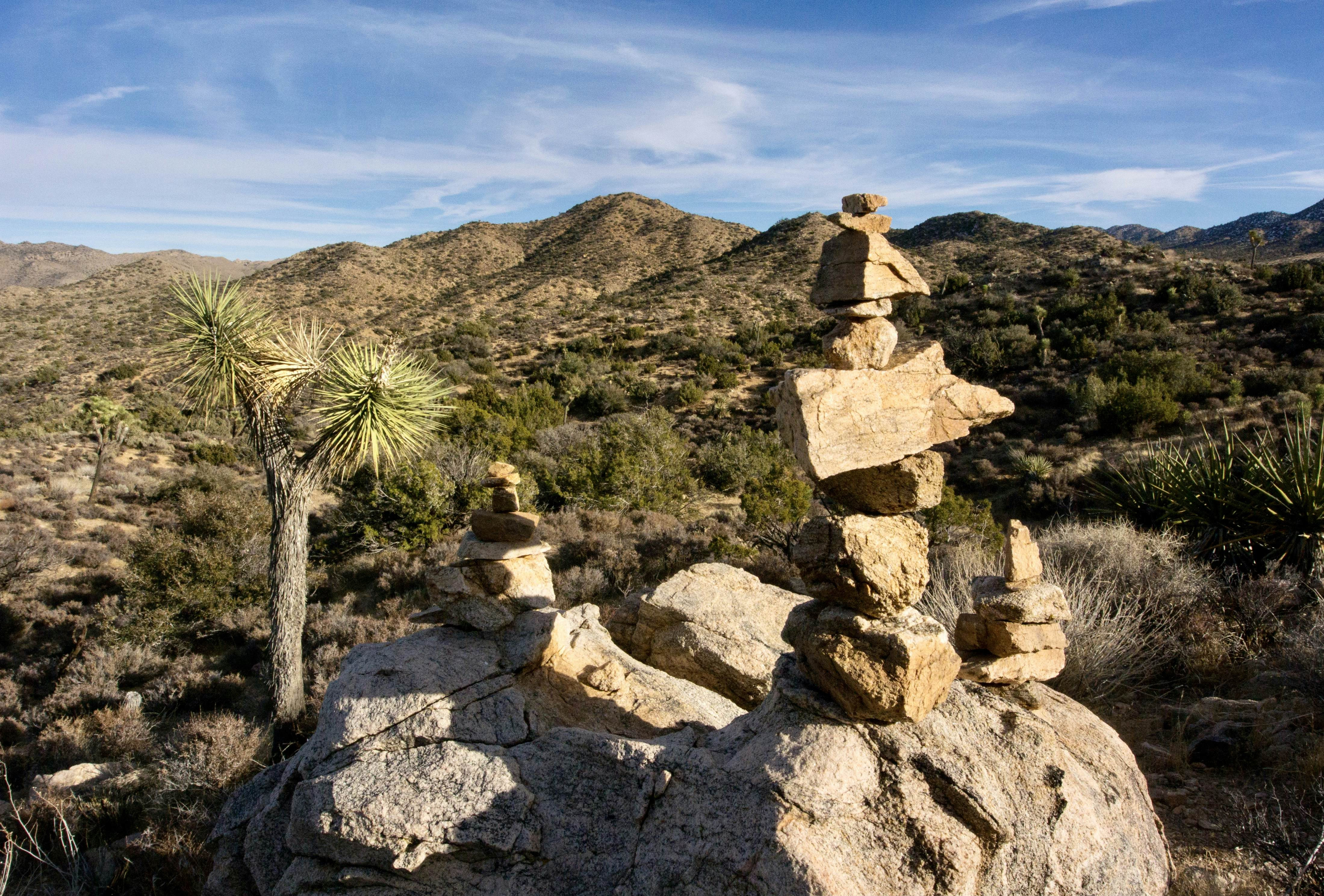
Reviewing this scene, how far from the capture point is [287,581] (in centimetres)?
819

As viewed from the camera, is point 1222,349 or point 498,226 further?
point 498,226

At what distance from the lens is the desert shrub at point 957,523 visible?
39.1ft

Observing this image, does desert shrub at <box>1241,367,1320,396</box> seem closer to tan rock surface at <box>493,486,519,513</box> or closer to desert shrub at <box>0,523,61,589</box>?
tan rock surface at <box>493,486,519,513</box>

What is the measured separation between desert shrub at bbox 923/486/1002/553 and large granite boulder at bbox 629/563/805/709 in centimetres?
586

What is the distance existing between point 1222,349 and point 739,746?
28.7 meters

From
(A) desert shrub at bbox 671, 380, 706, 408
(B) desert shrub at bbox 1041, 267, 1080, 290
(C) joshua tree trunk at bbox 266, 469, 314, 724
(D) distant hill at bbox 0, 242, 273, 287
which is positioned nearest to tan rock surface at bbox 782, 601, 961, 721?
(C) joshua tree trunk at bbox 266, 469, 314, 724

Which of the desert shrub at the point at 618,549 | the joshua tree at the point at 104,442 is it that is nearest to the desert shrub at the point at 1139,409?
the desert shrub at the point at 618,549

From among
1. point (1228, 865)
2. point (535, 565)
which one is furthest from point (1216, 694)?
point (535, 565)

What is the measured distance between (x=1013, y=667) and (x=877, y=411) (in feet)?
7.96

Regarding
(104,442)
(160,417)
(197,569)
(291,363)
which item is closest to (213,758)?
(291,363)

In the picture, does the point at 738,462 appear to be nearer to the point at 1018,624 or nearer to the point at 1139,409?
the point at 1139,409

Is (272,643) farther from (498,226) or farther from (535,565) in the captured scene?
(498,226)

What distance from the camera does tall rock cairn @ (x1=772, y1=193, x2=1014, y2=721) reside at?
3.39m

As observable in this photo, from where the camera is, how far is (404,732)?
177 inches
